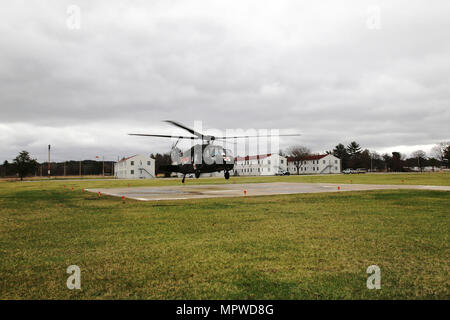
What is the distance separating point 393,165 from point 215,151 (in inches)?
5442

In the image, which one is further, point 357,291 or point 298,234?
point 298,234

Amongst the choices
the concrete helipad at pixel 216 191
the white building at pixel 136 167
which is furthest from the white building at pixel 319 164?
the concrete helipad at pixel 216 191

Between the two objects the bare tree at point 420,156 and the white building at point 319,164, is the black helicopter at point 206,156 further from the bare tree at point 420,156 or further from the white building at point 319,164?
the bare tree at point 420,156

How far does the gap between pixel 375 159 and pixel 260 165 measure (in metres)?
77.2

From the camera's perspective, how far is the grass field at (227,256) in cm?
420

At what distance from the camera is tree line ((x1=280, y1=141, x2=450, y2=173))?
130m

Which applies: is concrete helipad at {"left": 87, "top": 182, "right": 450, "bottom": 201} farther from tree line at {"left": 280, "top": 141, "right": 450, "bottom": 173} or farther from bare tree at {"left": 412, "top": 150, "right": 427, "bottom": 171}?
bare tree at {"left": 412, "top": 150, "right": 427, "bottom": 171}

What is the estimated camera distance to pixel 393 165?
451 feet

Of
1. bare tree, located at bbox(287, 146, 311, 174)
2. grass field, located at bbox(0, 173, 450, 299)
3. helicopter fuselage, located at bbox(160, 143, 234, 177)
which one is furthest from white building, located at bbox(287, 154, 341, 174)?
grass field, located at bbox(0, 173, 450, 299)

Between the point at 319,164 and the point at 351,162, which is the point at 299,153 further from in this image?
the point at 351,162

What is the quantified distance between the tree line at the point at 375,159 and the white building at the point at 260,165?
40.3ft

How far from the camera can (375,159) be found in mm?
152250
